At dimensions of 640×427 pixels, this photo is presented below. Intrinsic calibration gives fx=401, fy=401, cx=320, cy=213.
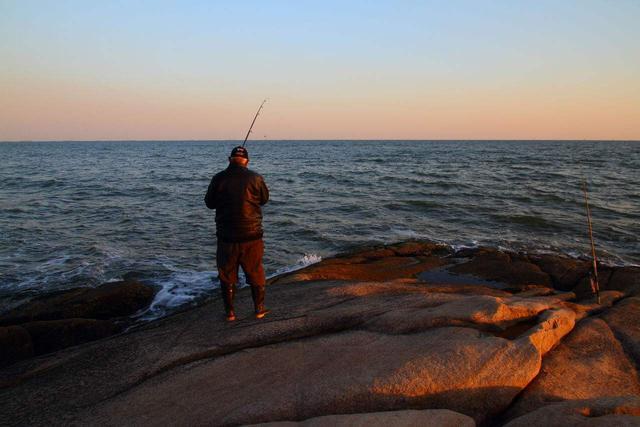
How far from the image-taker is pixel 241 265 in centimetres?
534

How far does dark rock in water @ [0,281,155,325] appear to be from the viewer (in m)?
7.21

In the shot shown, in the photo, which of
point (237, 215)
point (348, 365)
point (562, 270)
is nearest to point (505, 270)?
point (562, 270)

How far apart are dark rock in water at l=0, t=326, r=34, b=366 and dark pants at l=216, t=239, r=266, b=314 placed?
125 inches

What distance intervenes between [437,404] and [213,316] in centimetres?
344

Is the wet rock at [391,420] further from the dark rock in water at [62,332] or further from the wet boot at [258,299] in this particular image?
the dark rock in water at [62,332]

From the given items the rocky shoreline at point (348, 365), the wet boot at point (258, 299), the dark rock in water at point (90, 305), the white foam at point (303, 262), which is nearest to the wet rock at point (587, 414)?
the rocky shoreline at point (348, 365)

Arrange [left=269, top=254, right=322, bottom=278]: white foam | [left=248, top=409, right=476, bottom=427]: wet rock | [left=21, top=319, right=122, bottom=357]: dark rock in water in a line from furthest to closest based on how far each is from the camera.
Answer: [left=269, top=254, right=322, bottom=278]: white foam < [left=21, top=319, right=122, bottom=357]: dark rock in water < [left=248, top=409, right=476, bottom=427]: wet rock

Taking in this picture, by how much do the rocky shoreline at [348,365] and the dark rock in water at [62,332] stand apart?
2 centimetres

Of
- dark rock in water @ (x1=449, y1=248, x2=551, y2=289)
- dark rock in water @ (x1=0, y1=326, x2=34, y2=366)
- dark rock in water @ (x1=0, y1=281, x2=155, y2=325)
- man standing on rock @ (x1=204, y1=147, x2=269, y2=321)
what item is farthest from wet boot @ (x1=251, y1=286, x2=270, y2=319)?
dark rock in water @ (x1=449, y1=248, x2=551, y2=289)

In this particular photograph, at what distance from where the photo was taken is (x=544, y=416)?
302cm

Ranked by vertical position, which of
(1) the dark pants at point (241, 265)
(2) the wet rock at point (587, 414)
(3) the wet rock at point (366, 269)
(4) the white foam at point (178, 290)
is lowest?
(4) the white foam at point (178, 290)

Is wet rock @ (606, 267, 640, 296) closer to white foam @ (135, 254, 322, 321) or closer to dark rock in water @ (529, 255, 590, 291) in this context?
dark rock in water @ (529, 255, 590, 291)

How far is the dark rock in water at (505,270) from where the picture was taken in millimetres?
8719

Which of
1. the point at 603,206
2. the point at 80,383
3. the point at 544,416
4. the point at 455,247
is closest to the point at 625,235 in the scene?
the point at 603,206
